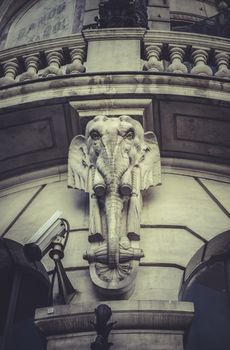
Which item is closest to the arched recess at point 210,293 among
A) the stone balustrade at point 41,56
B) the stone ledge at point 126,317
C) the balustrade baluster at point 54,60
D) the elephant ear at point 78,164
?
the stone ledge at point 126,317

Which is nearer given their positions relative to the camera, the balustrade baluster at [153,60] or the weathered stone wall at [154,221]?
the weathered stone wall at [154,221]

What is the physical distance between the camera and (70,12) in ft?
53.2

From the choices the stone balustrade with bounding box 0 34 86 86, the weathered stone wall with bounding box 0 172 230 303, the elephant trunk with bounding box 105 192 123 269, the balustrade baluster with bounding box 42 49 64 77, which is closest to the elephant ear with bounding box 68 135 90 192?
the weathered stone wall with bounding box 0 172 230 303

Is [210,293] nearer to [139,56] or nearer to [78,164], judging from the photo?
[78,164]

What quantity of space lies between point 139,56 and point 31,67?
1.77 meters

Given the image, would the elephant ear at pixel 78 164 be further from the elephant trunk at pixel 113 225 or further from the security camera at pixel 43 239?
the security camera at pixel 43 239

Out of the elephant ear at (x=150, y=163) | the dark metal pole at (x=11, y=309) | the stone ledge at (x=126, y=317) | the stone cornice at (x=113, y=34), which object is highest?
the stone cornice at (x=113, y=34)

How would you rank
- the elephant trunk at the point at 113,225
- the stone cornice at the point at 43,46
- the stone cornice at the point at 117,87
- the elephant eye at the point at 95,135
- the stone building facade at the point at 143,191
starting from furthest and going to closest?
1. the stone cornice at the point at 43,46
2. the stone cornice at the point at 117,87
3. the elephant eye at the point at 95,135
4. the elephant trunk at the point at 113,225
5. the stone building facade at the point at 143,191

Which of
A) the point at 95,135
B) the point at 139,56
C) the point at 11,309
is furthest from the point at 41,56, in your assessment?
the point at 11,309

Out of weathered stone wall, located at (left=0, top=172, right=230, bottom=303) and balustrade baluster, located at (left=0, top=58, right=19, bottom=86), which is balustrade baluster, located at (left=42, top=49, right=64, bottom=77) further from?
weathered stone wall, located at (left=0, top=172, right=230, bottom=303)

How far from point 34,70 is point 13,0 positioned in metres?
9.00

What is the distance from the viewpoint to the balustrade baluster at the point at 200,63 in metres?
9.16

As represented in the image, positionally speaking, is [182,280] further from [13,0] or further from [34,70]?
[13,0]

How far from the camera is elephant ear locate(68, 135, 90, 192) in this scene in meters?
8.18
